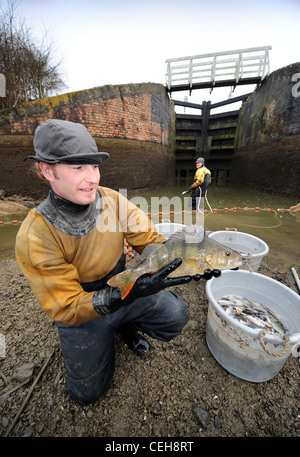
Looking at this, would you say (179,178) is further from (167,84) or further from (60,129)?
(60,129)

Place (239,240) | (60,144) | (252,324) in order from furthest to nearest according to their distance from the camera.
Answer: (239,240), (252,324), (60,144)

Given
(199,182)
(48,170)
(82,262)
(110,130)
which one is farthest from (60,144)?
(110,130)

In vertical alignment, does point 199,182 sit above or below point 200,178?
below

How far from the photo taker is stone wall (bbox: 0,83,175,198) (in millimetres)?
6965

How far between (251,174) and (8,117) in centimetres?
1258

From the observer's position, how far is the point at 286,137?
28.5 feet

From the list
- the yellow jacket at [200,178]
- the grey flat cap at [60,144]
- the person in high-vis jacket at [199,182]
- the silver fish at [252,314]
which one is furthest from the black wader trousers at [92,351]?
the yellow jacket at [200,178]

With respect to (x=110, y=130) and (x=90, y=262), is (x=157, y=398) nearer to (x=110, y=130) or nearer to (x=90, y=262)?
(x=90, y=262)

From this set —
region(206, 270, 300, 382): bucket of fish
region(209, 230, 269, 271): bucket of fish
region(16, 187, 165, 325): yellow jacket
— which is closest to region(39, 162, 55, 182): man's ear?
region(16, 187, 165, 325): yellow jacket

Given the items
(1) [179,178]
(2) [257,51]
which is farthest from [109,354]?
(2) [257,51]

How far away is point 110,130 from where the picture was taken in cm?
845

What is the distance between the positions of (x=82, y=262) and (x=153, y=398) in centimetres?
139

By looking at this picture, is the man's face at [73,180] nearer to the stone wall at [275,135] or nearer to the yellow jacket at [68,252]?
the yellow jacket at [68,252]
